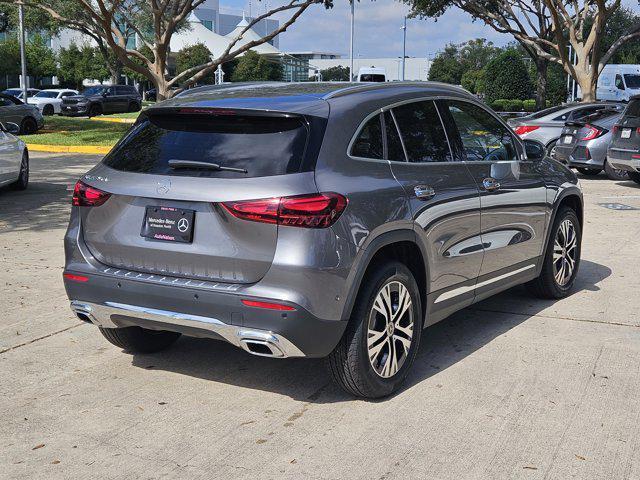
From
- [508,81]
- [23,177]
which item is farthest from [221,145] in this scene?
[508,81]

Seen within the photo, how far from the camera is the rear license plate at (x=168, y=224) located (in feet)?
14.9

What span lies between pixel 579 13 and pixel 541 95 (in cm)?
977

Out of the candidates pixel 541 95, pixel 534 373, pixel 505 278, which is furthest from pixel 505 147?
pixel 541 95

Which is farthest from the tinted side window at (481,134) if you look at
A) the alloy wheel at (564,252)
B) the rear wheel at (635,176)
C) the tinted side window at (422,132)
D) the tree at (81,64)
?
the tree at (81,64)

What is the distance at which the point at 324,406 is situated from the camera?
4.87m

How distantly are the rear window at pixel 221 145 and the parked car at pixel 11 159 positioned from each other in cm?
842

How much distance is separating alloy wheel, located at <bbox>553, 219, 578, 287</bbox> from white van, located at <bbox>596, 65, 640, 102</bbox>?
36293 millimetres

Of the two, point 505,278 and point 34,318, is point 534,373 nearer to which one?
point 505,278

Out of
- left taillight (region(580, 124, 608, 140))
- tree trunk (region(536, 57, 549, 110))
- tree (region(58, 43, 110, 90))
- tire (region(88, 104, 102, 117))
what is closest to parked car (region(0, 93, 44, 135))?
tire (region(88, 104, 102, 117))

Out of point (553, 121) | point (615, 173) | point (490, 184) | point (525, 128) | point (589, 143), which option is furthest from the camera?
point (525, 128)

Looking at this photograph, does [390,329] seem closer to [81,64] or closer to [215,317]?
[215,317]

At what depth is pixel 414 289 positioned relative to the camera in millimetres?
5066

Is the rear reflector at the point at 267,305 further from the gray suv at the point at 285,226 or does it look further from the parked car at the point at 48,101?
the parked car at the point at 48,101

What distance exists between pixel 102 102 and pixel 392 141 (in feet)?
137
